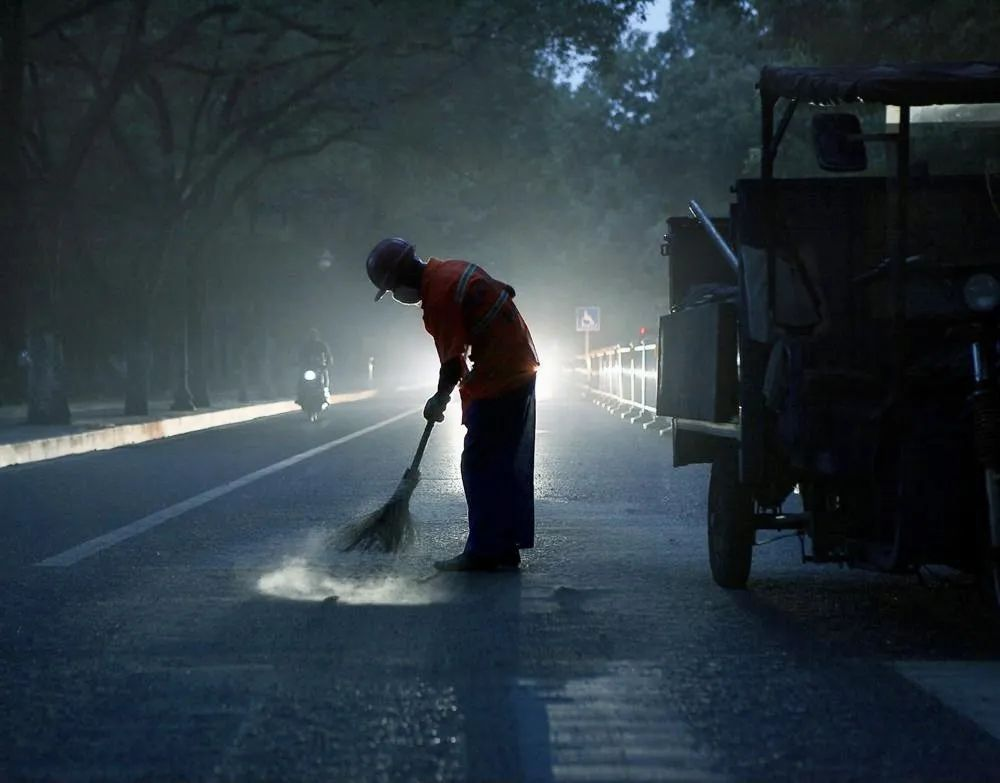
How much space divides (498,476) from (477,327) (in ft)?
2.61

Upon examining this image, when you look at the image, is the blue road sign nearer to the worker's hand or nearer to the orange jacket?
the orange jacket

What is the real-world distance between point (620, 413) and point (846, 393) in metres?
29.2

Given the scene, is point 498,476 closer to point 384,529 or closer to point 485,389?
point 485,389

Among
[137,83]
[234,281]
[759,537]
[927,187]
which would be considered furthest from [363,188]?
[927,187]

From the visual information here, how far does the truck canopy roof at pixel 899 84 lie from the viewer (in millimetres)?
7434

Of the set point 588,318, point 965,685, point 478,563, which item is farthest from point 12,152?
point 588,318

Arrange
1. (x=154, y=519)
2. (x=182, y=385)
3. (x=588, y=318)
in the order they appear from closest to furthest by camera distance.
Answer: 1. (x=154, y=519)
2. (x=182, y=385)
3. (x=588, y=318)

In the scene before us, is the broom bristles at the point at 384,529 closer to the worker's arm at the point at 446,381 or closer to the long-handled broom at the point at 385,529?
the long-handled broom at the point at 385,529

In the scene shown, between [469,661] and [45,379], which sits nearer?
[469,661]

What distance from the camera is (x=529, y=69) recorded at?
3275cm

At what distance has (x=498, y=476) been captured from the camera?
9547mm

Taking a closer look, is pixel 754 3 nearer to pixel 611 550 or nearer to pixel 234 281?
pixel 611 550

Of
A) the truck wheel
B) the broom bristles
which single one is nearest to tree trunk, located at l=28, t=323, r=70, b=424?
the broom bristles

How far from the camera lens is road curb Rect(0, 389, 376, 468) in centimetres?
2177
